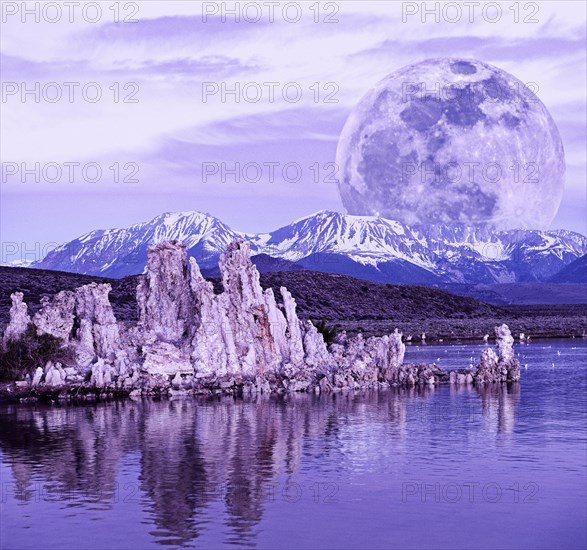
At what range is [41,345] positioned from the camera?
230ft

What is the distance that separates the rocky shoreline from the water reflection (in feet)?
10.7

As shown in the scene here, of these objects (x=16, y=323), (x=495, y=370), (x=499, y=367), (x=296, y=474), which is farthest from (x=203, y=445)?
(x=499, y=367)

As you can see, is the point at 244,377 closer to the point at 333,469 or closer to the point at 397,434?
the point at 397,434

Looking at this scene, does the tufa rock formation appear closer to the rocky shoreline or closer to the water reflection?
the rocky shoreline

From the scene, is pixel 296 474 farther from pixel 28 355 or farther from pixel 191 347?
pixel 28 355

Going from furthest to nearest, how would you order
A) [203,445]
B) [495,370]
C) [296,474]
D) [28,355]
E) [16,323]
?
[495,370] < [16,323] < [28,355] < [203,445] < [296,474]

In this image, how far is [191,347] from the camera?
69750 millimetres

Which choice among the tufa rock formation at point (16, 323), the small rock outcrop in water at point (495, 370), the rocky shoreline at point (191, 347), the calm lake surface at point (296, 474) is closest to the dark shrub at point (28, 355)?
the rocky shoreline at point (191, 347)

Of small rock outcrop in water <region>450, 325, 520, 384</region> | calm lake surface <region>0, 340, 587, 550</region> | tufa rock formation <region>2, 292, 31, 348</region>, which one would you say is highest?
tufa rock formation <region>2, 292, 31, 348</region>

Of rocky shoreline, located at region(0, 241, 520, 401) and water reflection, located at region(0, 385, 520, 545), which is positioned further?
rocky shoreline, located at region(0, 241, 520, 401)

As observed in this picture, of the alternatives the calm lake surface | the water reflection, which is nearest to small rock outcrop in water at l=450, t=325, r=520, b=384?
the water reflection

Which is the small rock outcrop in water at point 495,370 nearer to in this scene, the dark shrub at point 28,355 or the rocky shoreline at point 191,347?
the rocky shoreline at point 191,347

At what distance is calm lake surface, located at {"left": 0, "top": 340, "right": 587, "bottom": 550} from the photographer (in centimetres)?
3256

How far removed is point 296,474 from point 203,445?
7.99 m
